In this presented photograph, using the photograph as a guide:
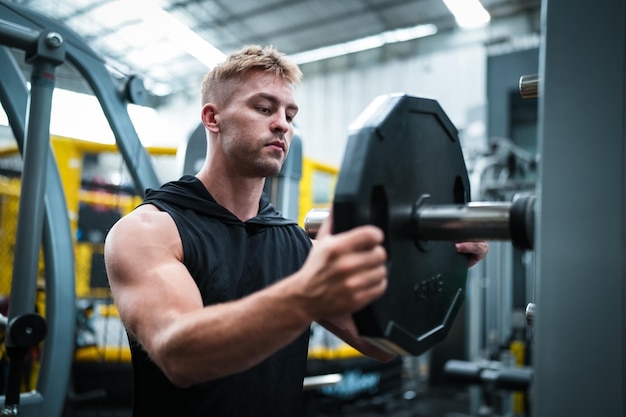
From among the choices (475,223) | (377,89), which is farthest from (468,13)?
(475,223)

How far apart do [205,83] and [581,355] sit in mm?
1182

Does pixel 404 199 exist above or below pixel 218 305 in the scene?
above

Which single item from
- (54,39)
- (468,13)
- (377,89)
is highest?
(468,13)

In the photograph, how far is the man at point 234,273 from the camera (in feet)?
2.23

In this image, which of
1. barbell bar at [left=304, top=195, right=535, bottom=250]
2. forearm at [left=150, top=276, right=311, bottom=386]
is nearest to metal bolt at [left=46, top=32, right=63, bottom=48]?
forearm at [left=150, top=276, right=311, bottom=386]

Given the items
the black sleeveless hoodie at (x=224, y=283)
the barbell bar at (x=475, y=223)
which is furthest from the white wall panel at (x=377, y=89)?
the barbell bar at (x=475, y=223)

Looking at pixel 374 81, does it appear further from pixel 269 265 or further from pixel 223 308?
pixel 223 308

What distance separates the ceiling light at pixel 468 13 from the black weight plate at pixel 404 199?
6.50 m

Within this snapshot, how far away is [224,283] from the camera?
1253mm

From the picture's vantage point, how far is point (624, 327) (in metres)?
0.61

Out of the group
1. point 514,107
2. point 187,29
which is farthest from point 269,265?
point 187,29

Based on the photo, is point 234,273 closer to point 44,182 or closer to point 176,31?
point 44,182

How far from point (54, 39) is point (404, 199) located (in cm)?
118

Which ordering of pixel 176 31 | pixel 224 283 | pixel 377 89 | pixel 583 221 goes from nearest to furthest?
1. pixel 583 221
2. pixel 224 283
3. pixel 176 31
4. pixel 377 89
